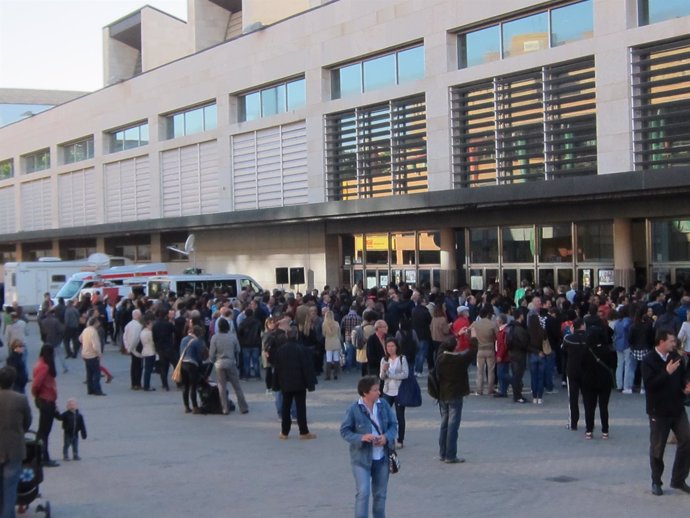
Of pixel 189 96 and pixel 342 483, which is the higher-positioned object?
pixel 189 96

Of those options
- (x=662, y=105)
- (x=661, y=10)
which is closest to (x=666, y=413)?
(x=662, y=105)

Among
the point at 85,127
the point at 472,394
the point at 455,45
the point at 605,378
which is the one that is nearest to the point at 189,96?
the point at 85,127

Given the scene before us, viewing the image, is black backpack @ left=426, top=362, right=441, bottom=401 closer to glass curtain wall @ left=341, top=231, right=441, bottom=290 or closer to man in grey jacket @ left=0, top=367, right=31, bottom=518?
man in grey jacket @ left=0, top=367, right=31, bottom=518

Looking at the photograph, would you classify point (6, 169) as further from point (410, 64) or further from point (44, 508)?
point (44, 508)

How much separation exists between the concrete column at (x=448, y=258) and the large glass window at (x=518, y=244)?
2201 mm

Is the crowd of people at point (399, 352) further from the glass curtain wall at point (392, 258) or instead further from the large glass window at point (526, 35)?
the glass curtain wall at point (392, 258)

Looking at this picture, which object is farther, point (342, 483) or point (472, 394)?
point (472, 394)

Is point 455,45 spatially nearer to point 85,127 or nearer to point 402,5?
point 402,5

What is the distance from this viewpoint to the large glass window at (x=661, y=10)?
24.0 metres

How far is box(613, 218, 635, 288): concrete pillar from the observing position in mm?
26578

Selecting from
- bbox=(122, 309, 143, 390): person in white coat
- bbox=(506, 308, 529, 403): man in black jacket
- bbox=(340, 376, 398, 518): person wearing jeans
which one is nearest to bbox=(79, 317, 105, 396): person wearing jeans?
bbox=(122, 309, 143, 390): person in white coat

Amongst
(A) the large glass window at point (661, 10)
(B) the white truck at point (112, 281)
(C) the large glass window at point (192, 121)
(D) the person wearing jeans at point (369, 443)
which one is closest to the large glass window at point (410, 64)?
(A) the large glass window at point (661, 10)

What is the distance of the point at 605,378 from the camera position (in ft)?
41.7

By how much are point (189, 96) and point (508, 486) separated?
34978 millimetres
